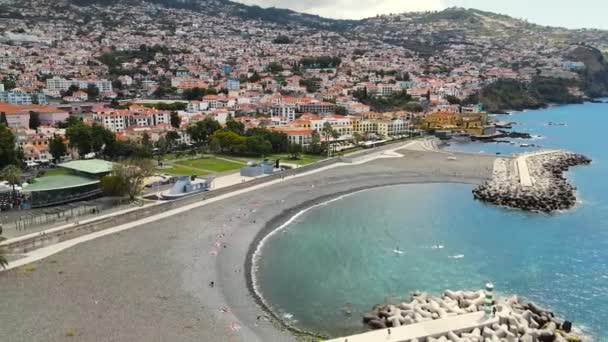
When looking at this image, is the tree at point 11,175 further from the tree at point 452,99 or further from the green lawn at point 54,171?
the tree at point 452,99

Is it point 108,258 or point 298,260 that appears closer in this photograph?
point 108,258

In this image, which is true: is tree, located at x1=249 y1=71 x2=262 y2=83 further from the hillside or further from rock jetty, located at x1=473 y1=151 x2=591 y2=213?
rock jetty, located at x1=473 y1=151 x2=591 y2=213

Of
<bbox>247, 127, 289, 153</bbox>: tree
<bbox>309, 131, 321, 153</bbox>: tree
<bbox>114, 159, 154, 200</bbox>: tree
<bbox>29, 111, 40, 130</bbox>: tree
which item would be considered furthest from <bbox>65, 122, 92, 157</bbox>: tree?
<bbox>309, 131, 321, 153</bbox>: tree

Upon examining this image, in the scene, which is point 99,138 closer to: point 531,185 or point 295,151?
point 295,151

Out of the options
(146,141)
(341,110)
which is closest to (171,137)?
(146,141)

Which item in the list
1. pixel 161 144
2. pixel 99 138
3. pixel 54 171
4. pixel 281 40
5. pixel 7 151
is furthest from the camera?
pixel 281 40

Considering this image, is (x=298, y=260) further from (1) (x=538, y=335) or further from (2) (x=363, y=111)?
(2) (x=363, y=111)

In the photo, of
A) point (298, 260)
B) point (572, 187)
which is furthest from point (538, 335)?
point (572, 187)

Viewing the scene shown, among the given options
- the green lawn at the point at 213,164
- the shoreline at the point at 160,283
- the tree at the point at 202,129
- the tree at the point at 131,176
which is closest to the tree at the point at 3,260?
the shoreline at the point at 160,283
